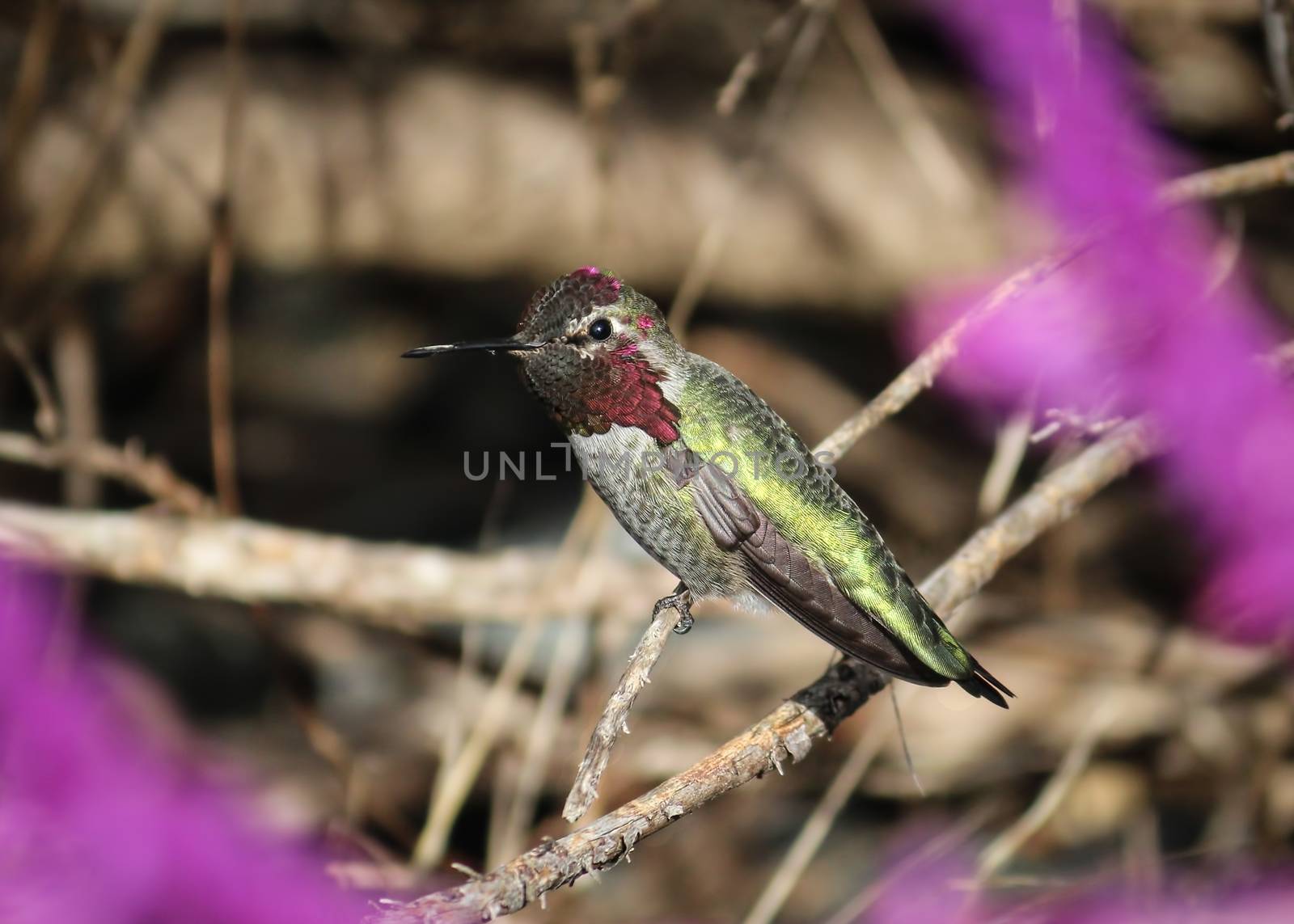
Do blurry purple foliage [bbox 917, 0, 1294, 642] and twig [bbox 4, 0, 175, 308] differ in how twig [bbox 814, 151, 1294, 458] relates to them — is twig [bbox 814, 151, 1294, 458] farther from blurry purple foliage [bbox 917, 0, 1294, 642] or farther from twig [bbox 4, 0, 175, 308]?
twig [bbox 4, 0, 175, 308]

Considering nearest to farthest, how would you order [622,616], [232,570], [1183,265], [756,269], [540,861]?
[540,861] < [1183,265] < [232,570] < [622,616] < [756,269]

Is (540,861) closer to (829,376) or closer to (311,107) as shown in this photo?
(311,107)

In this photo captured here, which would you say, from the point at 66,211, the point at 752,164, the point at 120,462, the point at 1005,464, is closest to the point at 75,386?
the point at 66,211

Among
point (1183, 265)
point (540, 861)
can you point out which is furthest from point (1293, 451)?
point (540, 861)

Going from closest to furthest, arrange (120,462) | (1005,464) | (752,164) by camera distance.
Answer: (1005,464) → (120,462) → (752,164)

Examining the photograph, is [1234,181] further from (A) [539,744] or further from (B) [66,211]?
(B) [66,211]

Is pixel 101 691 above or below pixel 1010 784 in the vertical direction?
below

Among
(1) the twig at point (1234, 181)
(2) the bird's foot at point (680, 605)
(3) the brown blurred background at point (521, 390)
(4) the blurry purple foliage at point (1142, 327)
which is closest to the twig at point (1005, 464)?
(4) the blurry purple foliage at point (1142, 327)
